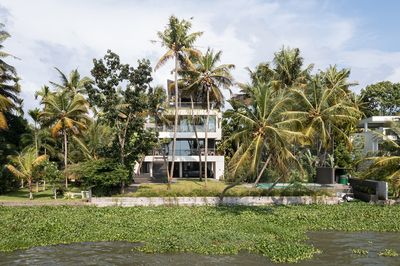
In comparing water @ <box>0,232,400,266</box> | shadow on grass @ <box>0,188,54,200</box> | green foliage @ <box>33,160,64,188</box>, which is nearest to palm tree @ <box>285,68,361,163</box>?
water @ <box>0,232,400,266</box>

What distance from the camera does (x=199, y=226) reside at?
24.0 m

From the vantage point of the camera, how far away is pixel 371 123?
59.0 meters

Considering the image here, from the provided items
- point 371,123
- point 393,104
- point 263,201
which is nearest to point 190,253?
point 263,201

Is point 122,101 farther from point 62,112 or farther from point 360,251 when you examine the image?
point 360,251

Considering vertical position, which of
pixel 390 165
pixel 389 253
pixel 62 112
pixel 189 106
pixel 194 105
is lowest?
pixel 389 253

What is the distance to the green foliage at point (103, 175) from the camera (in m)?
32.9

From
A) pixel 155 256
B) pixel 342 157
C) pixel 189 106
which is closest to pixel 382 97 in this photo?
pixel 342 157

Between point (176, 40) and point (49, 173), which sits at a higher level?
point (176, 40)

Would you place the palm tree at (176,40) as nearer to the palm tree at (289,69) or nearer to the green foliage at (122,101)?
the green foliage at (122,101)

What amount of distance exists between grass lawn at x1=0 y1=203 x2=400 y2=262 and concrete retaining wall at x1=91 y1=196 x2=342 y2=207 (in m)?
1.50

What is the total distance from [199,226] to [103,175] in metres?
12.0

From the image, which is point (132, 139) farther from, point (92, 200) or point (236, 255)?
point (236, 255)

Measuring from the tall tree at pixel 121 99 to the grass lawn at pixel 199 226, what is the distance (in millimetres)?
7872

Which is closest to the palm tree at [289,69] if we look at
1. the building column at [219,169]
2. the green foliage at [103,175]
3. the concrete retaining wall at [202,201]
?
the building column at [219,169]
